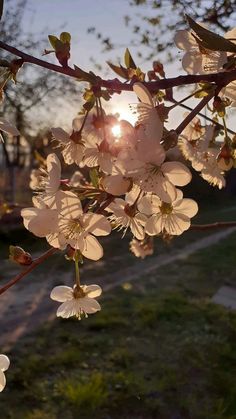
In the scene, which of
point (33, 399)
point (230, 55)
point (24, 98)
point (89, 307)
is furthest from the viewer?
point (24, 98)

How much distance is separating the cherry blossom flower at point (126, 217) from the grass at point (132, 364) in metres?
1.90

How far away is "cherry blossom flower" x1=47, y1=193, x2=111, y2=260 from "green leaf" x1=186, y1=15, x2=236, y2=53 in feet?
0.65

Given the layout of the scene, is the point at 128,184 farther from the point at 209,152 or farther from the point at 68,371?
the point at 68,371

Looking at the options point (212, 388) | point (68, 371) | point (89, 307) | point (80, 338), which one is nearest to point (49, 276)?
point (80, 338)

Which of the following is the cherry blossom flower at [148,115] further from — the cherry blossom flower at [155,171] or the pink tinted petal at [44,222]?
the pink tinted petal at [44,222]

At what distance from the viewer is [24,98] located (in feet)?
29.5

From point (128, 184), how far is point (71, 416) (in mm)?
2149

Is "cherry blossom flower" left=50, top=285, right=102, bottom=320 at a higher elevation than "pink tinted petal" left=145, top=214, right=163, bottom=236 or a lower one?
lower

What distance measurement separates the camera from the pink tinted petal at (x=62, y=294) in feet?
2.84

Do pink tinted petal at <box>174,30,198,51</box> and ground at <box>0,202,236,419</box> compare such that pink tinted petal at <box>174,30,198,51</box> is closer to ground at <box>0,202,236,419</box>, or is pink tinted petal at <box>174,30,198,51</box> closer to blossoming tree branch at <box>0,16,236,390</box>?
blossoming tree branch at <box>0,16,236,390</box>

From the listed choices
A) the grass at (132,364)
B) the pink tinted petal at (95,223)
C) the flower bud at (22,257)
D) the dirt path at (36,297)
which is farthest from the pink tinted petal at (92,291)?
the dirt path at (36,297)

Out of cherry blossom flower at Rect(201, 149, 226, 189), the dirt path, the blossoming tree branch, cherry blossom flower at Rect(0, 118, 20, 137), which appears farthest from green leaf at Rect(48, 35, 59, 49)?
the dirt path

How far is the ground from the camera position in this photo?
8.45 ft

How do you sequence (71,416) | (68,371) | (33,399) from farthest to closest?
(68,371), (33,399), (71,416)
